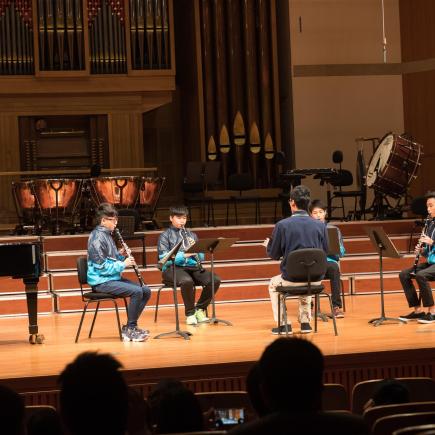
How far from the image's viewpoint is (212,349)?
646 centimetres

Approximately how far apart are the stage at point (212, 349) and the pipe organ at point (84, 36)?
5943 mm

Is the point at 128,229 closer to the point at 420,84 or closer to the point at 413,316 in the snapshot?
the point at 413,316

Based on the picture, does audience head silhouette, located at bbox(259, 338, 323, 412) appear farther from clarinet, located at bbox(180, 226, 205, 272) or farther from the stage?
clarinet, located at bbox(180, 226, 205, 272)

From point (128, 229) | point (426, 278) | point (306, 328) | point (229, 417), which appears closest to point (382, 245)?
point (426, 278)

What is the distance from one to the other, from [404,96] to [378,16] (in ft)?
4.47

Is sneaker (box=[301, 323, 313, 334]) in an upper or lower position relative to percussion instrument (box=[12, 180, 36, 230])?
lower

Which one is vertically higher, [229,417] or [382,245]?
[382,245]

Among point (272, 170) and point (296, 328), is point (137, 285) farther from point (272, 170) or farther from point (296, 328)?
point (272, 170)

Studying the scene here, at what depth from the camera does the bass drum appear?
1114cm

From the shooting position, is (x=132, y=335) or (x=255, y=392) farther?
(x=132, y=335)

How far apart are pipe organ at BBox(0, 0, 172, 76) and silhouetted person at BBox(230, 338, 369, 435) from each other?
11705 millimetres

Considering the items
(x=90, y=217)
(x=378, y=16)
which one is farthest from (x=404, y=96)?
(x=90, y=217)

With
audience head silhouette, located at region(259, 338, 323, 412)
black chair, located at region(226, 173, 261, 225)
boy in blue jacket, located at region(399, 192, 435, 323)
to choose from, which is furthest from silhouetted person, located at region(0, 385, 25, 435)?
black chair, located at region(226, 173, 261, 225)

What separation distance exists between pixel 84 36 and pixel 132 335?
767cm
